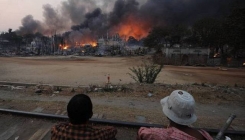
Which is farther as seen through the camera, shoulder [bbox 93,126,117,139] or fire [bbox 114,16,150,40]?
fire [bbox 114,16,150,40]

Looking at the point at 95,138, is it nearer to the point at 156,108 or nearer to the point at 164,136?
the point at 164,136

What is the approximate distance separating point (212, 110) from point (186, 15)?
96.1 m

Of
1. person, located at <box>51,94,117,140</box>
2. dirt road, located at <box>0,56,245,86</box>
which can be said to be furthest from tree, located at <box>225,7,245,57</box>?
person, located at <box>51,94,117,140</box>

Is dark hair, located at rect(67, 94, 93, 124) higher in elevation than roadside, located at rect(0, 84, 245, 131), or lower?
higher

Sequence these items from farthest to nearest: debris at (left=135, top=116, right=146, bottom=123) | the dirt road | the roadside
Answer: the dirt road, the roadside, debris at (left=135, top=116, right=146, bottom=123)

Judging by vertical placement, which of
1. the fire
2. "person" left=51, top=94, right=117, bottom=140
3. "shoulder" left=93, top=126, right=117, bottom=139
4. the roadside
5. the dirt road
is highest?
the fire

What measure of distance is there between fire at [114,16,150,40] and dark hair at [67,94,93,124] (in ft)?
389

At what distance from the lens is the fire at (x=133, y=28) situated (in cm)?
12051

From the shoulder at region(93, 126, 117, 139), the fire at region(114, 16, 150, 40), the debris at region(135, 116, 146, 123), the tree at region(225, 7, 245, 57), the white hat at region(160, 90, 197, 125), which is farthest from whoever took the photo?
the fire at region(114, 16, 150, 40)

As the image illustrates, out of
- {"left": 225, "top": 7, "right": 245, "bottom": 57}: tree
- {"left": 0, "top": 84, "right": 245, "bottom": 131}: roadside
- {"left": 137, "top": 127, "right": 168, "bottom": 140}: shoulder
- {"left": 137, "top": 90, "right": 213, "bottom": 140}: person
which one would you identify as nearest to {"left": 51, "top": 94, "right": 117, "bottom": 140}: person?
{"left": 137, "top": 127, "right": 168, "bottom": 140}: shoulder

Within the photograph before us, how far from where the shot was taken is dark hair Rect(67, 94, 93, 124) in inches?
80.9

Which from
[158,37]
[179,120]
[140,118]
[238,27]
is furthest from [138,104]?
[158,37]

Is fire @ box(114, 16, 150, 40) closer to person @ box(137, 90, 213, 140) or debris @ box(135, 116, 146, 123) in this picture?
debris @ box(135, 116, 146, 123)

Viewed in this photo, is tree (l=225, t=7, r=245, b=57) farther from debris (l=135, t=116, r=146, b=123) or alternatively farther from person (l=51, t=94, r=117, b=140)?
person (l=51, t=94, r=117, b=140)
